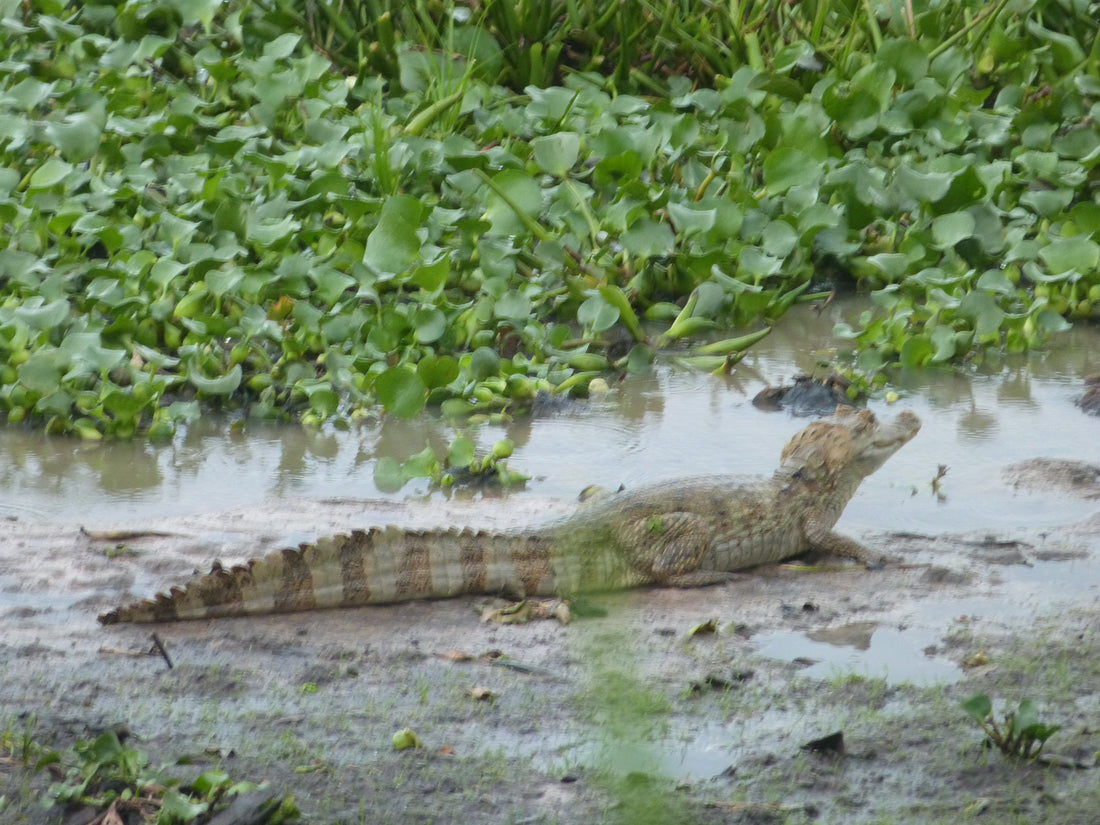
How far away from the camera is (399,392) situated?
533 centimetres

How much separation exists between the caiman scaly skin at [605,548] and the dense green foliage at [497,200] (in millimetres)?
1434

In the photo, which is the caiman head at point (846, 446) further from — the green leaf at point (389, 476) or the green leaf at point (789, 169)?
the green leaf at point (789, 169)

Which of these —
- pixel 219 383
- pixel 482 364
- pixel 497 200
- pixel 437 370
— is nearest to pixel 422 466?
pixel 437 370

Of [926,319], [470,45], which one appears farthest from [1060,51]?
[470,45]

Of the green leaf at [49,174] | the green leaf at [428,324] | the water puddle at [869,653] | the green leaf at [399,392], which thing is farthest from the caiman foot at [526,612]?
the green leaf at [49,174]

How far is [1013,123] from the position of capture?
23.7 ft

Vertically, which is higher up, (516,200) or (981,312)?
(516,200)

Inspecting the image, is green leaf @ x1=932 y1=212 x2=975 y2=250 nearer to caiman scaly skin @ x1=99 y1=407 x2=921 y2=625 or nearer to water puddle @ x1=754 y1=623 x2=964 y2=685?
caiman scaly skin @ x1=99 y1=407 x2=921 y2=625

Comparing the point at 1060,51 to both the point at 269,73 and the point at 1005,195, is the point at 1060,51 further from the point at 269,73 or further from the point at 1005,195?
the point at 269,73

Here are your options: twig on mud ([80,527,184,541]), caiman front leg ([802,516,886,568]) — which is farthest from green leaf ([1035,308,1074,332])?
twig on mud ([80,527,184,541])

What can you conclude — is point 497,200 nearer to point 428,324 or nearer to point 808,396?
point 428,324

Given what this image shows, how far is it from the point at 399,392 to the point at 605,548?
159 cm

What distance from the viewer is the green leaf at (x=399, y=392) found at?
17.4ft

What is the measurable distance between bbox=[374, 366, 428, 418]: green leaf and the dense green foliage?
11 mm
